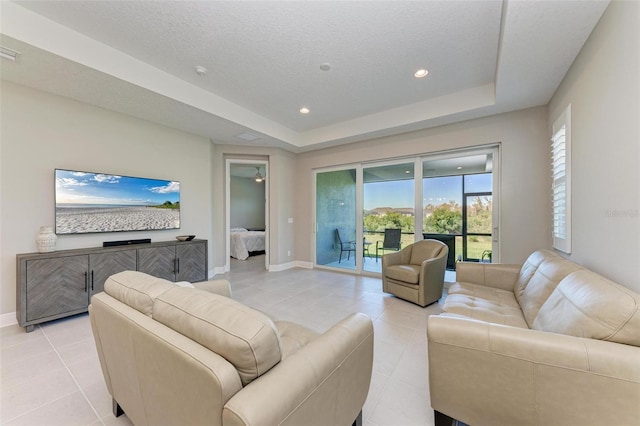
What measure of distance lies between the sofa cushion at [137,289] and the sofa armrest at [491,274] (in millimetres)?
2908

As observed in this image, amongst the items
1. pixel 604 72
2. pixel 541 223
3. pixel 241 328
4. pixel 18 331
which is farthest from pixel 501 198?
pixel 18 331

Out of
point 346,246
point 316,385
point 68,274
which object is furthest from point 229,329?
point 346,246

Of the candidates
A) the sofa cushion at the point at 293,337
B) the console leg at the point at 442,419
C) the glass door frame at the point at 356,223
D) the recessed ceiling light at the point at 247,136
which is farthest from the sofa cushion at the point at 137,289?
the glass door frame at the point at 356,223

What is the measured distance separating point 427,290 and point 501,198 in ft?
5.93

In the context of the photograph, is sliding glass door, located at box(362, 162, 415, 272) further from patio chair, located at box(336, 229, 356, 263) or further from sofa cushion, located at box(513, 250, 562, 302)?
sofa cushion, located at box(513, 250, 562, 302)

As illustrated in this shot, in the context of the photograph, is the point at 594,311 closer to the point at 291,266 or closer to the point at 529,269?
the point at 529,269

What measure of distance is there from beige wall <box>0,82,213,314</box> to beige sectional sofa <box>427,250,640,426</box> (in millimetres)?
4265

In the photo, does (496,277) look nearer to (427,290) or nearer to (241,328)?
(427,290)

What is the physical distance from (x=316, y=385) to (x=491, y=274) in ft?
8.62

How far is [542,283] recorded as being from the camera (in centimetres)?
192

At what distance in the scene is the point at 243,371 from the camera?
83cm

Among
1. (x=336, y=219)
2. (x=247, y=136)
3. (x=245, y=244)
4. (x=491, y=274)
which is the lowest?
(x=245, y=244)

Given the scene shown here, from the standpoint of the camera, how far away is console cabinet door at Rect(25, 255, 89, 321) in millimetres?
2607

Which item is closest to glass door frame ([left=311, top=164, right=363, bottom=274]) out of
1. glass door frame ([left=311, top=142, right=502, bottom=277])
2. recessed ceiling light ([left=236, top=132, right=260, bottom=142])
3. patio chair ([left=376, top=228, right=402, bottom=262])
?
glass door frame ([left=311, top=142, right=502, bottom=277])
